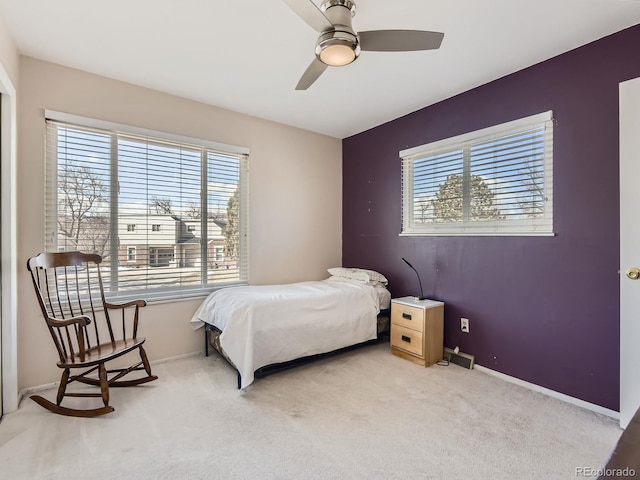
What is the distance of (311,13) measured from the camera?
154cm

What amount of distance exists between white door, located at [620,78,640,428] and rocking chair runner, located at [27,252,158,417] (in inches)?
128

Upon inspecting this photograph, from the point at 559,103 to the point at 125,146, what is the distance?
3557 mm

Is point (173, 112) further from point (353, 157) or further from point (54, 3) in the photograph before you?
point (353, 157)

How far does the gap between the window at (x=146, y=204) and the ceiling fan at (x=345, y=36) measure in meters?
1.94

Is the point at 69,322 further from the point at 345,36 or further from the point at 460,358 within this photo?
the point at 460,358

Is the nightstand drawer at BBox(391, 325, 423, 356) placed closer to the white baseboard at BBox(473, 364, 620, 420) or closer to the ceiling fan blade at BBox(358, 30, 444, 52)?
the white baseboard at BBox(473, 364, 620, 420)

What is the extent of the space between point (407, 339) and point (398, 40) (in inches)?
95.5

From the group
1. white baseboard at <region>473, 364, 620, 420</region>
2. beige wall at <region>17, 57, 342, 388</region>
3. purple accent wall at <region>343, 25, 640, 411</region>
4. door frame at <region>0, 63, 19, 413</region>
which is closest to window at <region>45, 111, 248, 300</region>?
beige wall at <region>17, 57, 342, 388</region>

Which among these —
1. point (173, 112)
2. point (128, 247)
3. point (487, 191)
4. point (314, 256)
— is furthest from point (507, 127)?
point (128, 247)

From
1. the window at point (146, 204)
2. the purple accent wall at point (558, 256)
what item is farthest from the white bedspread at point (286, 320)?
the purple accent wall at point (558, 256)

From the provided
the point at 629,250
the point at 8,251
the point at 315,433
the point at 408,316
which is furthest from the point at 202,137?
the point at 629,250

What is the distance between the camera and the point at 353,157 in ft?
13.8

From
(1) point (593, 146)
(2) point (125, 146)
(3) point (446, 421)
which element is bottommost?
(3) point (446, 421)

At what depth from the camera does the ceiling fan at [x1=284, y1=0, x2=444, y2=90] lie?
1.59m
